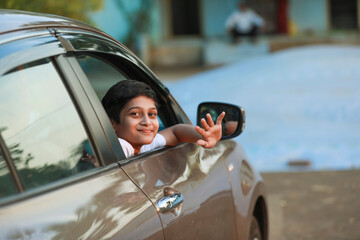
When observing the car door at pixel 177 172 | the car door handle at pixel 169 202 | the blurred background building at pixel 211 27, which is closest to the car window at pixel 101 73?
the car door at pixel 177 172

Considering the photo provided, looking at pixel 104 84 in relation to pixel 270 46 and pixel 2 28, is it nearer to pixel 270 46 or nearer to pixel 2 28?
pixel 2 28

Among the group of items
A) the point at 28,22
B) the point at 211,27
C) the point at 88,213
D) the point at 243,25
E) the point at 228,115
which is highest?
the point at 28,22

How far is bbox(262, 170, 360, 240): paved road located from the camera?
554 cm

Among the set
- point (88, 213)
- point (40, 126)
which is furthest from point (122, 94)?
point (88, 213)

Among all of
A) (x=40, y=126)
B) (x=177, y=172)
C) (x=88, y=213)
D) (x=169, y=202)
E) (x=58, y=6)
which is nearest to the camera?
(x=88, y=213)

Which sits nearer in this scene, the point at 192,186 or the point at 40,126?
the point at 40,126

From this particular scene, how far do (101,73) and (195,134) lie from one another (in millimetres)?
531

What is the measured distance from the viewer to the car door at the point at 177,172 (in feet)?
8.03

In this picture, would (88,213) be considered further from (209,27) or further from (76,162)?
(209,27)

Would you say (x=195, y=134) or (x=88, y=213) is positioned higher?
(x=88, y=213)

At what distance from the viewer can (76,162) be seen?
223 cm

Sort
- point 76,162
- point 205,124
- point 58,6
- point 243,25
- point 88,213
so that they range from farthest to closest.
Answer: point 243,25 < point 58,6 < point 205,124 < point 76,162 < point 88,213

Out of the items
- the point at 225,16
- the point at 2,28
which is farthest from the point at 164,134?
the point at 225,16

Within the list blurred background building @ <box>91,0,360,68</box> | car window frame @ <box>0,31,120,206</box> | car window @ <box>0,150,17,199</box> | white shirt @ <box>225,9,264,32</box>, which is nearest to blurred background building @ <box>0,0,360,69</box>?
blurred background building @ <box>91,0,360,68</box>
